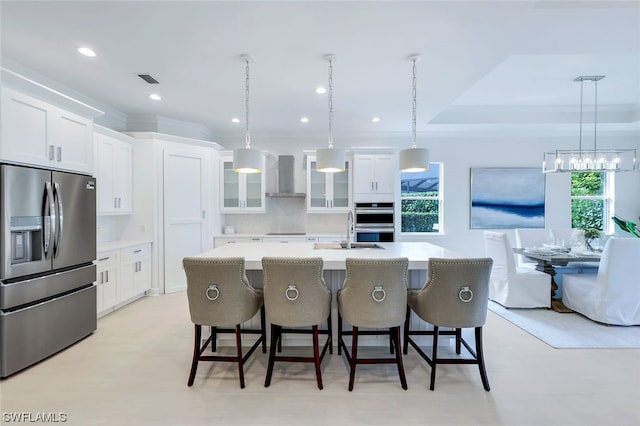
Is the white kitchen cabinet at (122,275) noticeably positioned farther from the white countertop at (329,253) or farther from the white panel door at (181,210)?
the white countertop at (329,253)

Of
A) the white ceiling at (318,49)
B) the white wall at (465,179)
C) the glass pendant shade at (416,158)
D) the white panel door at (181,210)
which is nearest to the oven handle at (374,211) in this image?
the white wall at (465,179)

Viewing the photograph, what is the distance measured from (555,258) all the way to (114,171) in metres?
6.00

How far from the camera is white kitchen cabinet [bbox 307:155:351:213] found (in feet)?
18.8

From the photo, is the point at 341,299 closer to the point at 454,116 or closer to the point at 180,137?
the point at 180,137

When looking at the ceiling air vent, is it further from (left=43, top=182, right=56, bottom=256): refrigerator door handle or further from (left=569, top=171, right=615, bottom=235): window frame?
(left=569, top=171, right=615, bottom=235): window frame

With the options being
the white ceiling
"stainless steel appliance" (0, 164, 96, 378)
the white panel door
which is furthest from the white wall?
"stainless steel appliance" (0, 164, 96, 378)

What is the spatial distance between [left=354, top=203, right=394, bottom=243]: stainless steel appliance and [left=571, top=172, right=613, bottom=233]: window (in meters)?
3.82

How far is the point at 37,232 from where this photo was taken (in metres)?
2.72

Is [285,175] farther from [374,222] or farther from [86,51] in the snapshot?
[86,51]

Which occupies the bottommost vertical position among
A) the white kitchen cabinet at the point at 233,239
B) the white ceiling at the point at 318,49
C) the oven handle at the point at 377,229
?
the white kitchen cabinet at the point at 233,239

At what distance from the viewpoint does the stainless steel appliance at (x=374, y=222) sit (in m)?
5.43

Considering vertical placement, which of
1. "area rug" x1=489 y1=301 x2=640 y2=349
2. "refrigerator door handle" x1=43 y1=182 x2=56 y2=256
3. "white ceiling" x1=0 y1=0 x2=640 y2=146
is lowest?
"area rug" x1=489 y1=301 x2=640 y2=349

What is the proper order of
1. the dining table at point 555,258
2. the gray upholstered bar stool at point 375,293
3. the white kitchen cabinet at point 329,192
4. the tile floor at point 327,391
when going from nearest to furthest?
the tile floor at point 327,391, the gray upholstered bar stool at point 375,293, the dining table at point 555,258, the white kitchen cabinet at point 329,192

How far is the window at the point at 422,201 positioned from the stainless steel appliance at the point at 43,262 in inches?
198
